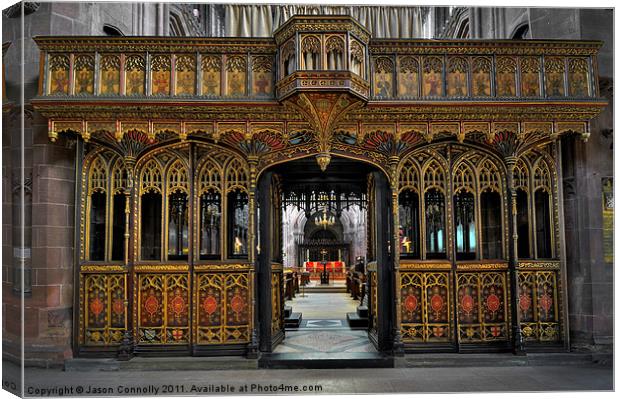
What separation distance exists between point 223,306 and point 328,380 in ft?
6.89

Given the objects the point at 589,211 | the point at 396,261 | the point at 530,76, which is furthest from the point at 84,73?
the point at 589,211

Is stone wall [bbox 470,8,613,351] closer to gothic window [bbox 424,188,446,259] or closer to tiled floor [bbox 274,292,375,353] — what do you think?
gothic window [bbox 424,188,446,259]

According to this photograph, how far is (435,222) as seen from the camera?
420 inches

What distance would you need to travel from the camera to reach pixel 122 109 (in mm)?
7633

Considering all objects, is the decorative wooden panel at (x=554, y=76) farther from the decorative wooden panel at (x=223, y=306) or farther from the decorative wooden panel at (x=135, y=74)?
the decorative wooden panel at (x=135, y=74)

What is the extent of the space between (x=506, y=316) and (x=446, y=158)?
2.67 meters

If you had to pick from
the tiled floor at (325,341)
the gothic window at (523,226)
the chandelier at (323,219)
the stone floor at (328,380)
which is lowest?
the stone floor at (328,380)

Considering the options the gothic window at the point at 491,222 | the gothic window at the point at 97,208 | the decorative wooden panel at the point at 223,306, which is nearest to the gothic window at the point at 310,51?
the decorative wooden panel at the point at 223,306

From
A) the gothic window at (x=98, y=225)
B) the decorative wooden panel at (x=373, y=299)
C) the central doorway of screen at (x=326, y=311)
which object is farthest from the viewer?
the decorative wooden panel at (x=373, y=299)

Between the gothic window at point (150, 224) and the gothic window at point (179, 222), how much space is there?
0.23m

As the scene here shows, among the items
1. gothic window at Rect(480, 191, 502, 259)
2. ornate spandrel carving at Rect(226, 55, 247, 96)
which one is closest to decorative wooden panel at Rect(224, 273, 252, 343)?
ornate spandrel carving at Rect(226, 55, 247, 96)

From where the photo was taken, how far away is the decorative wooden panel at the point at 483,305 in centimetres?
858

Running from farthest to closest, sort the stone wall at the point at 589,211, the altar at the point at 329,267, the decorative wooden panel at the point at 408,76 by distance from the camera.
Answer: the altar at the point at 329,267, the stone wall at the point at 589,211, the decorative wooden panel at the point at 408,76

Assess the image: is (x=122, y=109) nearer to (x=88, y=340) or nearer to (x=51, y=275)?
(x=51, y=275)
